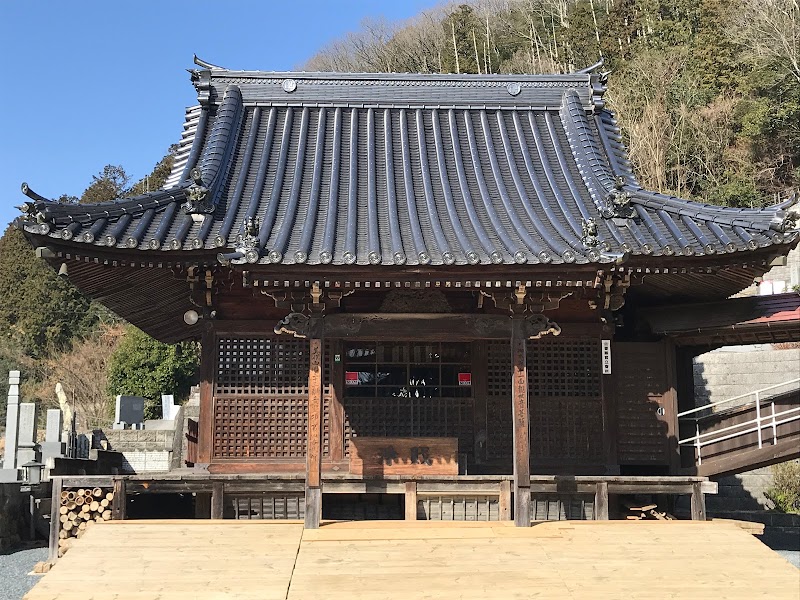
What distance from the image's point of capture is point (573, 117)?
45.3 ft

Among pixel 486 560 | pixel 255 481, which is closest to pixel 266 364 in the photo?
pixel 255 481

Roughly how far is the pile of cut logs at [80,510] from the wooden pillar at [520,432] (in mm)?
5485

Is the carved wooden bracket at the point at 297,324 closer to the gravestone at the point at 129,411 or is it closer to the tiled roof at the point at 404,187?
the tiled roof at the point at 404,187

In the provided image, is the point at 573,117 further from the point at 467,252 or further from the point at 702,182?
the point at 702,182

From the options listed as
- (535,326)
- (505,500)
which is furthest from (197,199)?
(505,500)

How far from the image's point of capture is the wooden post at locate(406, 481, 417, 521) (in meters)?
10.1

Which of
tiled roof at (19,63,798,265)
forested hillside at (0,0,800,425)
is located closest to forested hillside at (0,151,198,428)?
forested hillside at (0,0,800,425)

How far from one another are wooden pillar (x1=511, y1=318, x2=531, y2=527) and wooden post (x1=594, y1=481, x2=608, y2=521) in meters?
1.25

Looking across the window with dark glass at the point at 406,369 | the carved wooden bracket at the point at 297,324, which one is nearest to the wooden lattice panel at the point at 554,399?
the window with dark glass at the point at 406,369

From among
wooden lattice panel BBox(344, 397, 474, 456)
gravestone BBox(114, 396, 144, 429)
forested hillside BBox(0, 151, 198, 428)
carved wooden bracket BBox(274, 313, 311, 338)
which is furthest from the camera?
forested hillside BBox(0, 151, 198, 428)

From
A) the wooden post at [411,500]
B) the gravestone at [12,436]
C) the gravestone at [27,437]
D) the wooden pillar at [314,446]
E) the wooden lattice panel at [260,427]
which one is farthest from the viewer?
the gravestone at [27,437]

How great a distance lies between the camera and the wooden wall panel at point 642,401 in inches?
462

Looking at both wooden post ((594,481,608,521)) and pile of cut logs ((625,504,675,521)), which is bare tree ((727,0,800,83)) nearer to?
pile of cut logs ((625,504,675,521))

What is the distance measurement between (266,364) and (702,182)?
27.0m
